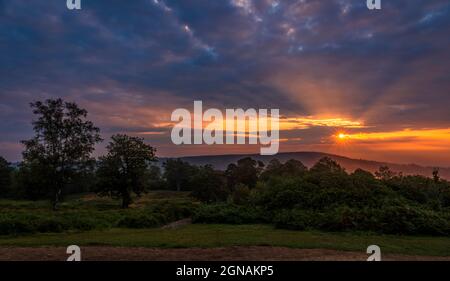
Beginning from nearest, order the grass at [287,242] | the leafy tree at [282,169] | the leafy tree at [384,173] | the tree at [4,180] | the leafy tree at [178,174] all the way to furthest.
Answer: the grass at [287,242]
the leafy tree at [384,173]
the leafy tree at [282,169]
the tree at [4,180]
the leafy tree at [178,174]

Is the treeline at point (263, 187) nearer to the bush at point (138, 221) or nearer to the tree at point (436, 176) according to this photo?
the tree at point (436, 176)

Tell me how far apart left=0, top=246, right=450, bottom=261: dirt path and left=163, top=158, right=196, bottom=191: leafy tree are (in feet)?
211

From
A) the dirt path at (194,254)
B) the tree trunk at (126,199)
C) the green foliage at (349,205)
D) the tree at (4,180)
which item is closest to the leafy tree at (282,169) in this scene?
the green foliage at (349,205)

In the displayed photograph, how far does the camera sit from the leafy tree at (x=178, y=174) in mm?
81438

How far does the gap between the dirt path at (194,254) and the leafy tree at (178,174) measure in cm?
6446

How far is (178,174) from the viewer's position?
82.9m

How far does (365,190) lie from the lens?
29656 millimetres

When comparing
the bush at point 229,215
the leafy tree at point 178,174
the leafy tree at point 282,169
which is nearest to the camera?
the bush at point 229,215

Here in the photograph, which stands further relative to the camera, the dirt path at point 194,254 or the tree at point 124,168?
the tree at point 124,168

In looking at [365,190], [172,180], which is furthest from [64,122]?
[172,180]

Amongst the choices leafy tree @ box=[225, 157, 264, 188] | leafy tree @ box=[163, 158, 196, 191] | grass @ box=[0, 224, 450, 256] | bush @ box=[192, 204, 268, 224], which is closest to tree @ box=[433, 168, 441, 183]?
grass @ box=[0, 224, 450, 256]

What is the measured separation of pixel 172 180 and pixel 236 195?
141 ft
